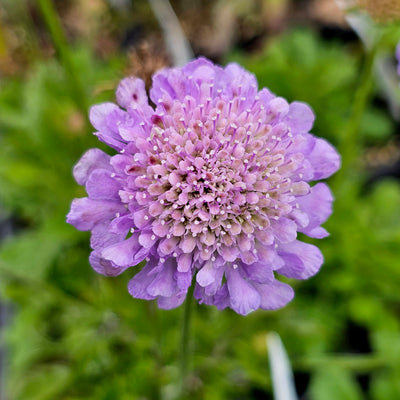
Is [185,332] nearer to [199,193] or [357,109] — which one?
[199,193]

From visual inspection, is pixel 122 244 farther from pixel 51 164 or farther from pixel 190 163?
pixel 51 164

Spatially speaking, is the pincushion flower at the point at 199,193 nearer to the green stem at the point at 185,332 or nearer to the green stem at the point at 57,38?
the green stem at the point at 185,332

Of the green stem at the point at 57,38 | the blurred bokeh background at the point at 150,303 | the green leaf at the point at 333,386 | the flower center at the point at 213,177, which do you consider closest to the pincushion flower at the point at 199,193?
the flower center at the point at 213,177

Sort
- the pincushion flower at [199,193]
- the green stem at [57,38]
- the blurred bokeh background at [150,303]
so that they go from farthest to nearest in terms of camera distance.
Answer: the blurred bokeh background at [150,303], the green stem at [57,38], the pincushion flower at [199,193]

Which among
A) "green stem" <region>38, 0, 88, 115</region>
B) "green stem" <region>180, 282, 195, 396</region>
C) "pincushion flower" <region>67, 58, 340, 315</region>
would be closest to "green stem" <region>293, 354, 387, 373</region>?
"green stem" <region>180, 282, 195, 396</region>

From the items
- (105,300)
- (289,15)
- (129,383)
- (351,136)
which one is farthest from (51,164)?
(289,15)

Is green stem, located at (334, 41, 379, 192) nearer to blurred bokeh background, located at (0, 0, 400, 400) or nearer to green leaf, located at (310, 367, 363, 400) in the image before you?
blurred bokeh background, located at (0, 0, 400, 400)
